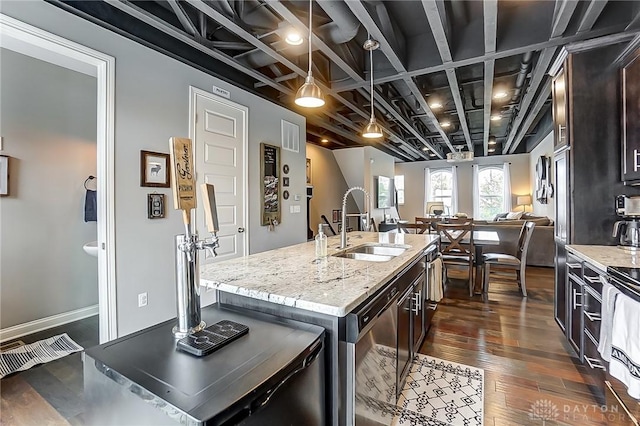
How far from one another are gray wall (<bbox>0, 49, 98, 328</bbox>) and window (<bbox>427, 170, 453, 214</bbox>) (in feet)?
34.0

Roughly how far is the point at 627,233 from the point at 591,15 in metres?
1.73

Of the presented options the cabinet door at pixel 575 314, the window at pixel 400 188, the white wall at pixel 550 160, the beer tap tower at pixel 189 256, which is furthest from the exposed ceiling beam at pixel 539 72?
the window at pixel 400 188

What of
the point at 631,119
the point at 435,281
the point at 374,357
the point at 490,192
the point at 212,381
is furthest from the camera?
the point at 490,192

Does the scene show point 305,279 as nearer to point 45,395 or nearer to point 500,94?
point 45,395

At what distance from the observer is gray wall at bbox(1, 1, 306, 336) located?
8.04ft

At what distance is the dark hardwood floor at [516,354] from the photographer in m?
1.93

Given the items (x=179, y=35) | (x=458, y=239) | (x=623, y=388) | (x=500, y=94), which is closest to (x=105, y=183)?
(x=179, y=35)

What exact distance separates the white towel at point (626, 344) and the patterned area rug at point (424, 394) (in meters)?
0.77

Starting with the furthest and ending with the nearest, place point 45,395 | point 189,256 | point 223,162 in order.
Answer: point 223,162 < point 45,395 < point 189,256

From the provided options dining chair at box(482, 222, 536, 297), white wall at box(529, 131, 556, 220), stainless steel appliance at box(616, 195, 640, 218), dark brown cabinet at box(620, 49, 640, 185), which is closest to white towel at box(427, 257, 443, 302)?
dining chair at box(482, 222, 536, 297)

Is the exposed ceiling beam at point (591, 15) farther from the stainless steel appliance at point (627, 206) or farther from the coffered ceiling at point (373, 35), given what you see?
the stainless steel appliance at point (627, 206)

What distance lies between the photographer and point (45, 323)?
3.17m

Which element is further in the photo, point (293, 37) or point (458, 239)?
point (458, 239)

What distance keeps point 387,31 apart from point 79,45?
2.56 m
